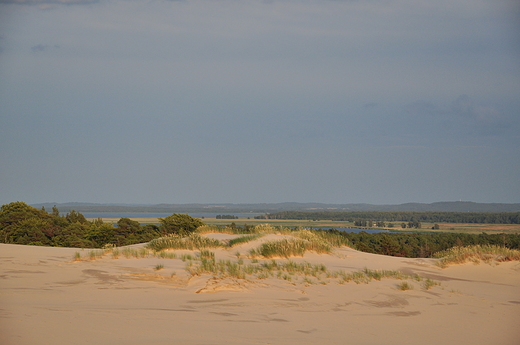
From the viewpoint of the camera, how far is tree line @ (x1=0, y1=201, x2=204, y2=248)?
2902 cm

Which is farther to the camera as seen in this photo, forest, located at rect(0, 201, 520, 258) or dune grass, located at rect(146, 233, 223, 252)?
forest, located at rect(0, 201, 520, 258)

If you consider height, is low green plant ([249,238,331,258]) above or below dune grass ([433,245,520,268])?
above

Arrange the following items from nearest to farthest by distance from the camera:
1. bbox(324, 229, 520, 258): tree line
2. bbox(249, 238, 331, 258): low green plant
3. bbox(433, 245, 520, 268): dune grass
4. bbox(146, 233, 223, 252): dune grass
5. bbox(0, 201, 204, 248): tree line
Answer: bbox(249, 238, 331, 258): low green plant → bbox(433, 245, 520, 268): dune grass → bbox(146, 233, 223, 252): dune grass → bbox(0, 201, 204, 248): tree line → bbox(324, 229, 520, 258): tree line

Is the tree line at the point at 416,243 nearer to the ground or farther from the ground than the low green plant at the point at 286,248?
nearer to the ground

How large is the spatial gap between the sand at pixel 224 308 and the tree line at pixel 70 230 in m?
17.8

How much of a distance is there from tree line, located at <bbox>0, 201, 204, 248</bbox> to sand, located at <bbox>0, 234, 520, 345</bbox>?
58.6 feet

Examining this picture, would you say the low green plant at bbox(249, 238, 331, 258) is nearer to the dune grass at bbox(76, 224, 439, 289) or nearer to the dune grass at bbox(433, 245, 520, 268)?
the dune grass at bbox(76, 224, 439, 289)

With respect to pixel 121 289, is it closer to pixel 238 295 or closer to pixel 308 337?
pixel 238 295

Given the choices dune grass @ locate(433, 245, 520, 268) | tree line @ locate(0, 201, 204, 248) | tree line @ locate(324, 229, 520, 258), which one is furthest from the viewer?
tree line @ locate(324, 229, 520, 258)

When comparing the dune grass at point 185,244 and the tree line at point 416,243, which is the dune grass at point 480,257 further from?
the tree line at point 416,243

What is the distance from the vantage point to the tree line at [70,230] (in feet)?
95.2

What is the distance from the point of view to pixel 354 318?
721 cm

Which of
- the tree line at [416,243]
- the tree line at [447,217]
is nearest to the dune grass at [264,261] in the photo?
the tree line at [416,243]

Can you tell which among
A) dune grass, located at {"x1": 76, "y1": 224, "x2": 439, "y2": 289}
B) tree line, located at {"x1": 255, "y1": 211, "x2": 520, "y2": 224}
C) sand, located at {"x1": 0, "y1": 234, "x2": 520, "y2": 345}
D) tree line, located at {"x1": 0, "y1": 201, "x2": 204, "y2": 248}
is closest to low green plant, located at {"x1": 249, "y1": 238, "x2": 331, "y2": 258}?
dune grass, located at {"x1": 76, "y1": 224, "x2": 439, "y2": 289}
